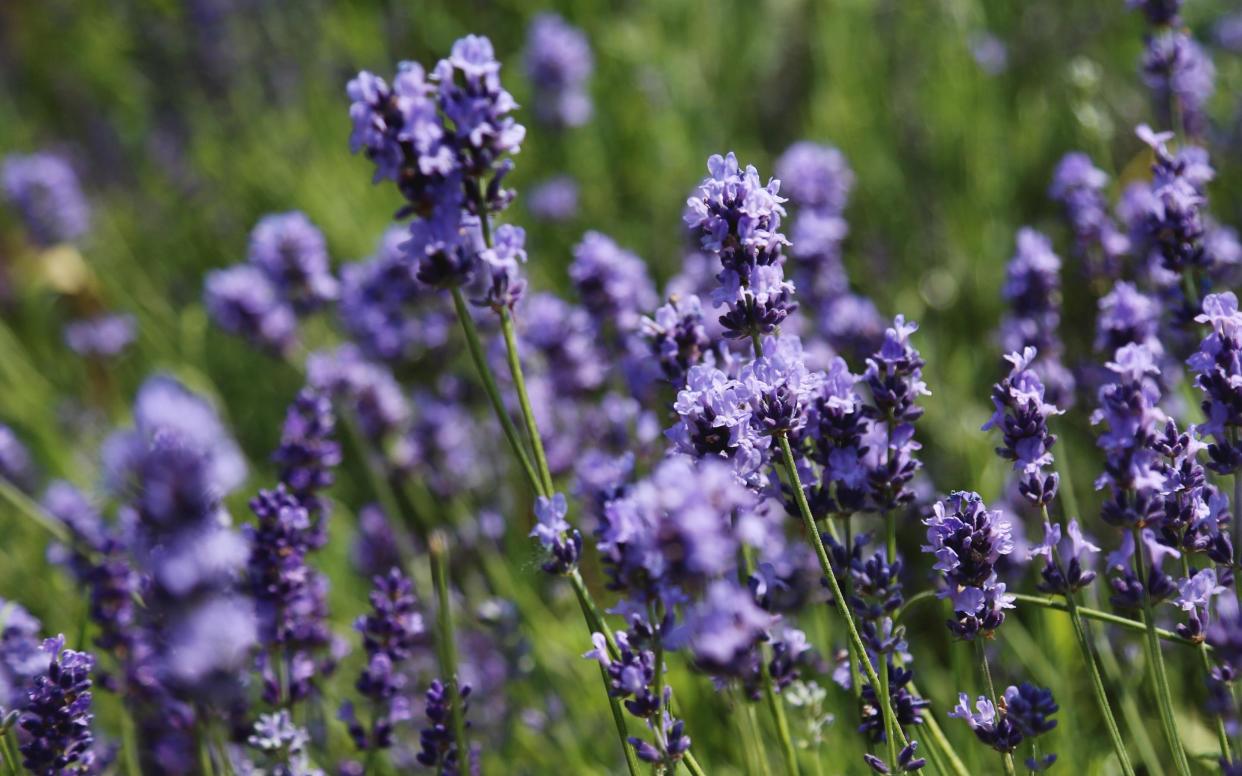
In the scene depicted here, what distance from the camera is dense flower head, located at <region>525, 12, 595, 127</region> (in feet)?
14.5

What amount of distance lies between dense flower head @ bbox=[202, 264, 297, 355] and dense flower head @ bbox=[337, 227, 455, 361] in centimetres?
22

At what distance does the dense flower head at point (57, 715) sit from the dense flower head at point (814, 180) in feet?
7.38

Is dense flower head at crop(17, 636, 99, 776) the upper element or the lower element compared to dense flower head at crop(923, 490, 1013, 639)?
upper

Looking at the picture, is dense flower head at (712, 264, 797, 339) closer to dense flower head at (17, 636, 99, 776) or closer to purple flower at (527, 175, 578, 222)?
dense flower head at (17, 636, 99, 776)

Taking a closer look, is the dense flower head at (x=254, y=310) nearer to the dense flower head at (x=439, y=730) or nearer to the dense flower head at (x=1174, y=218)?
the dense flower head at (x=439, y=730)

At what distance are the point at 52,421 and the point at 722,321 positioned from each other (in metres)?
3.63

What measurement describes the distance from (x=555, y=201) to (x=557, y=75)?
0.63 m

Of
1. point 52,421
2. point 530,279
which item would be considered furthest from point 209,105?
point 530,279

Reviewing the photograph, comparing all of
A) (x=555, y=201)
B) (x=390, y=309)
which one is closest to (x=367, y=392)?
(x=390, y=309)

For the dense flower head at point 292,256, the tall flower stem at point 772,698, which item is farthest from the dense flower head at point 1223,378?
the dense flower head at point 292,256

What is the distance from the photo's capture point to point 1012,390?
5.29ft

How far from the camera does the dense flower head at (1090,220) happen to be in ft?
8.63

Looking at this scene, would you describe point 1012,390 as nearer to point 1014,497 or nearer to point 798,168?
point 1014,497

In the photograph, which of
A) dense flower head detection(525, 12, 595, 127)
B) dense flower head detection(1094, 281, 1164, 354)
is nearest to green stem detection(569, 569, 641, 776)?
dense flower head detection(1094, 281, 1164, 354)
